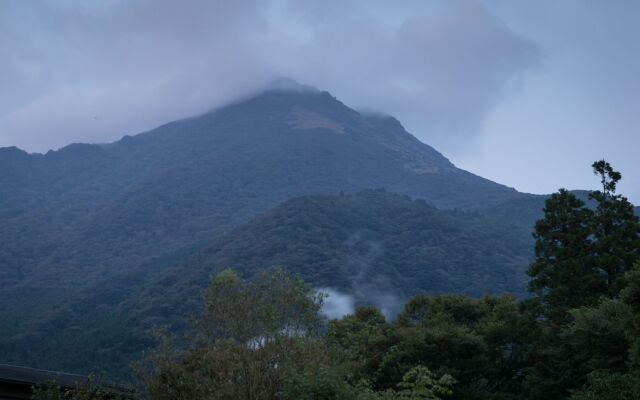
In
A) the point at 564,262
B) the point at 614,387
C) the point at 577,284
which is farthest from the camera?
the point at 564,262

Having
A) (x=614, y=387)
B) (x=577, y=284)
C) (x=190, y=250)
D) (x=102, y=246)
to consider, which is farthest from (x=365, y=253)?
(x=614, y=387)

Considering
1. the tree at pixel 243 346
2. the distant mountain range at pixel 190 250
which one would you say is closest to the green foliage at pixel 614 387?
the tree at pixel 243 346

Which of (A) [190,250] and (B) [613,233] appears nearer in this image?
(B) [613,233]

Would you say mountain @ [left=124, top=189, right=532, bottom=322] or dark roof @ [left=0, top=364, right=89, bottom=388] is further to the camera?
mountain @ [left=124, top=189, right=532, bottom=322]

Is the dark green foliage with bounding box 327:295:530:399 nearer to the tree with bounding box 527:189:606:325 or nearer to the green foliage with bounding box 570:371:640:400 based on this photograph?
the tree with bounding box 527:189:606:325

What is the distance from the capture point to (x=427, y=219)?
142750mm

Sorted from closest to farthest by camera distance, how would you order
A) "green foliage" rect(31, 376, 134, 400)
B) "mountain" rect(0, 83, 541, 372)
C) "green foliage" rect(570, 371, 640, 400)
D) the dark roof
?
"green foliage" rect(31, 376, 134, 400) < the dark roof < "green foliage" rect(570, 371, 640, 400) < "mountain" rect(0, 83, 541, 372)

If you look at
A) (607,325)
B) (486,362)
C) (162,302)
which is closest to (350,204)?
(162,302)

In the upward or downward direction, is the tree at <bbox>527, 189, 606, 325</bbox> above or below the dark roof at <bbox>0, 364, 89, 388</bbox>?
above

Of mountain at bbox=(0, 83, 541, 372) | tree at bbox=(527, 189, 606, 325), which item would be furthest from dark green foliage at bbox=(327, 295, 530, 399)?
mountain at bbox=(0, 83, 541, 372)

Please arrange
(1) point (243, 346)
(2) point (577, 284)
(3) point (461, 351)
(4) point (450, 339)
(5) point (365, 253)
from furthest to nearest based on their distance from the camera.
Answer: (5) point (365, 253) → (3) point (461, 351) → (4) point (450, 339) → (2) point (577, 284) → (1) point (243, 346)

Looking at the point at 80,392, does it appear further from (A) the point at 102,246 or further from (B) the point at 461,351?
(A) the point at 102,246

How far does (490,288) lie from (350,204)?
51131 millimetres

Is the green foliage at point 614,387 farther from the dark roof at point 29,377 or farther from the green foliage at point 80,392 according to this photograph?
the dark roof at point 29,377
